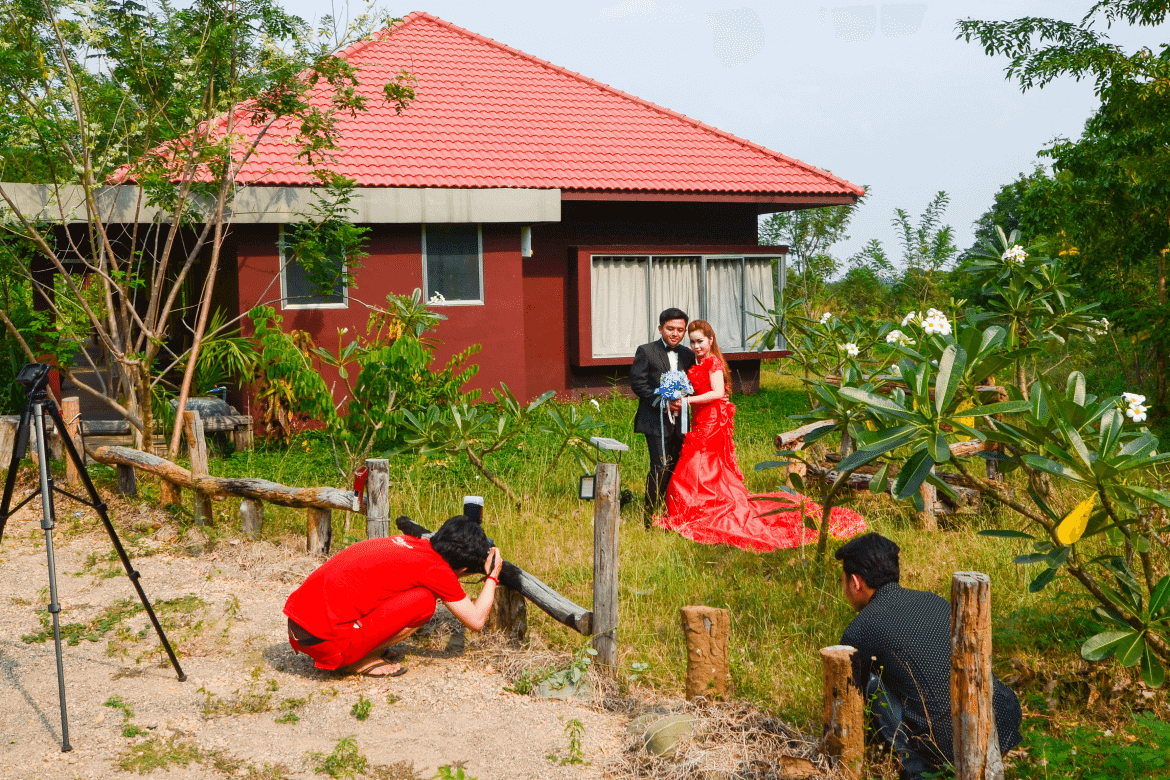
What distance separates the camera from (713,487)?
7.60 m

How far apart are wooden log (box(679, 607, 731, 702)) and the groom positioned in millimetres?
3316

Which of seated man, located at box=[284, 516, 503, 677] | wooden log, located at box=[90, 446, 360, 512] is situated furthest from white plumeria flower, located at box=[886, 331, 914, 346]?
wooden log, located at box=[90, 446, 360, 512]

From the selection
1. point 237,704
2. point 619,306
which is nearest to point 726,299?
point 619,306

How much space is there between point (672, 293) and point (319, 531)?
29.4 feet

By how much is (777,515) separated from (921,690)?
12.6ft

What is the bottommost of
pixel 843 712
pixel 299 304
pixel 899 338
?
pixel 843 712

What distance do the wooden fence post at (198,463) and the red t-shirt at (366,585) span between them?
10.6 ft

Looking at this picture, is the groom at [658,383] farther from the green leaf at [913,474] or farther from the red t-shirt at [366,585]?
the green leaf at [913,474]

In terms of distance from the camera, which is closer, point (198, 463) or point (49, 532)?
point (49, 532)

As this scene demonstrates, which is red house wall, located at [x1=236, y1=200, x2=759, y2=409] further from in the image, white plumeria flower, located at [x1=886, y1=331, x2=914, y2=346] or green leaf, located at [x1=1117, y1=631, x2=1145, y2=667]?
green leaf, located at [x1=1117, y1=631, x2=1145, y2=667]

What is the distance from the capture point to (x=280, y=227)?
1176 cm

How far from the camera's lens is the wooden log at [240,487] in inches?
265

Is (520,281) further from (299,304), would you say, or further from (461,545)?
(461,545)

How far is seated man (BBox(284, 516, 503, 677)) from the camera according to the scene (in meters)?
4.86
